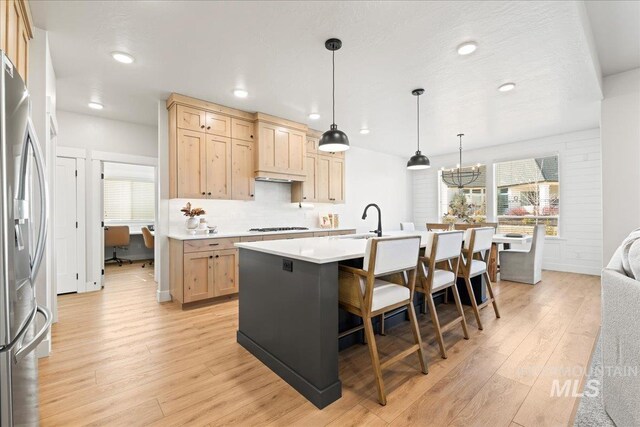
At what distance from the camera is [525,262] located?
15.0 ft

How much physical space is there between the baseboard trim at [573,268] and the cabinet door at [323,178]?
15.0 ft

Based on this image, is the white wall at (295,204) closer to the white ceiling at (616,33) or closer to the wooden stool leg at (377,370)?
the wooden stool leg at (377,370)

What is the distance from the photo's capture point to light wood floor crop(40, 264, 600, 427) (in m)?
1.63

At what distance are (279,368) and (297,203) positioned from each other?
3.30 meters

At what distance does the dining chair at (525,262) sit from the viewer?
4.52 m

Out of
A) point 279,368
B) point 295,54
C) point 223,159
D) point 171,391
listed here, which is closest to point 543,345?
point 279,368

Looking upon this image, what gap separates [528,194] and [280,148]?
5.19 metres

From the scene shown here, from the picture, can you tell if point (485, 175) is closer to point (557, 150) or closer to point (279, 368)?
point (557, 150)

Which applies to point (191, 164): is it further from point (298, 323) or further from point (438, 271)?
point (438, 271)

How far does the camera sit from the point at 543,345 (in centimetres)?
245

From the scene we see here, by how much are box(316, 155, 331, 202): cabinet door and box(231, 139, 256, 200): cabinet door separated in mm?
1347

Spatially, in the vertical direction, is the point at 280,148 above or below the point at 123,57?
below
